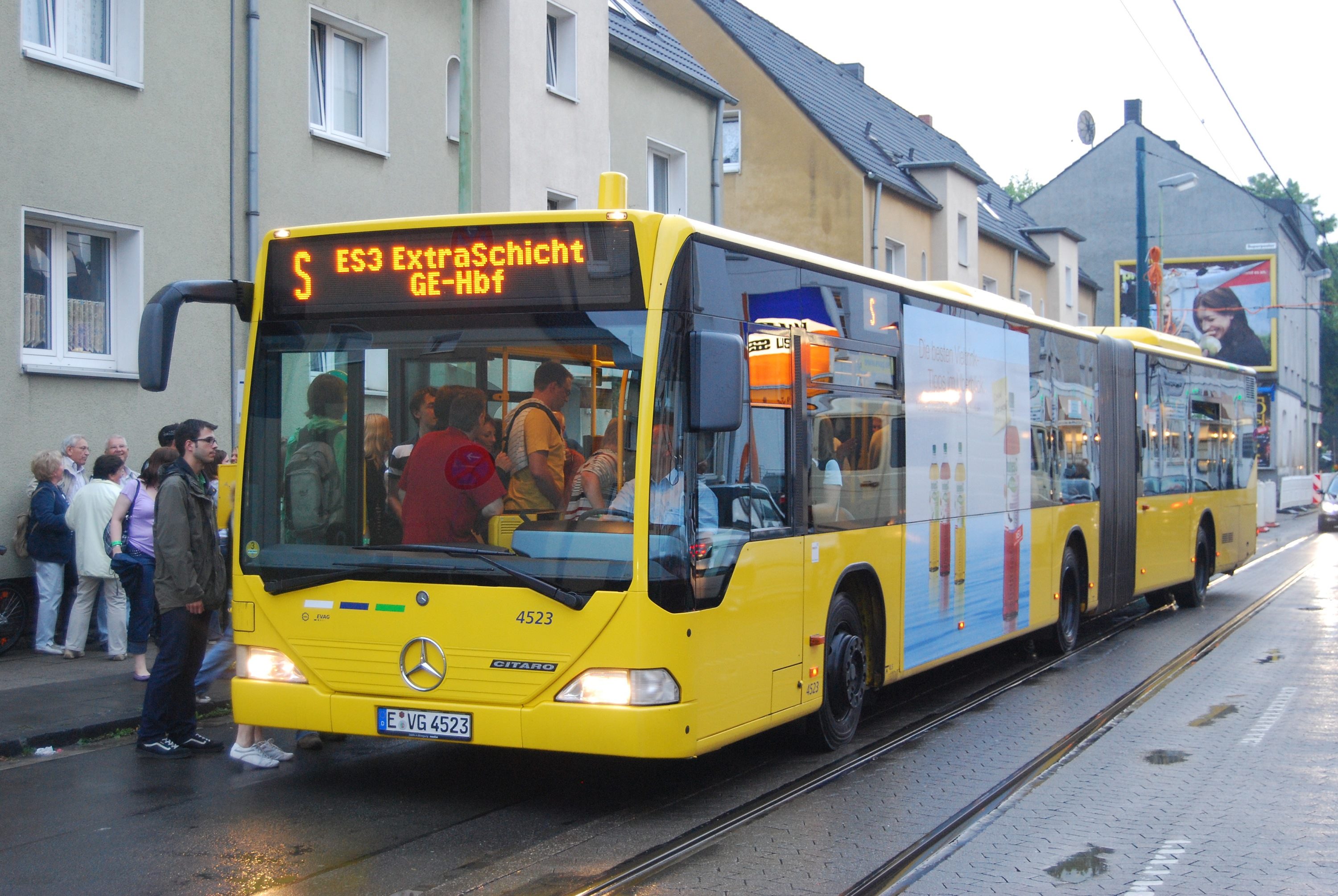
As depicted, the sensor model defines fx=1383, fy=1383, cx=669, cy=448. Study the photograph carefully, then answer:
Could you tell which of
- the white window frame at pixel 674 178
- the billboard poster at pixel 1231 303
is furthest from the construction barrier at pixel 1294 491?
the white window frame at pixel 674 178

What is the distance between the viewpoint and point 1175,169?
204 ft

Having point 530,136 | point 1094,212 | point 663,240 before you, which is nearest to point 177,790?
point 663,240

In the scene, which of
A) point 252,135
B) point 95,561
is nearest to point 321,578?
point 95,561

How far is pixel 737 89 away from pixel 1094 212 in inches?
1430

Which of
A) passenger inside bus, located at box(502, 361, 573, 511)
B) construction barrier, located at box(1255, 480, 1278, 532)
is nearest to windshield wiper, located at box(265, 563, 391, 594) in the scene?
passenger inside bus, located at box(502, 361, 573, 511)

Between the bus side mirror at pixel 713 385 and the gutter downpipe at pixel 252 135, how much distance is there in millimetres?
9219

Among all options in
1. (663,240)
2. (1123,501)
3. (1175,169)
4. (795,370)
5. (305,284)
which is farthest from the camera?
(1175,169)

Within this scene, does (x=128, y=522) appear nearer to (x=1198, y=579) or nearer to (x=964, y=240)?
(x=1198, y=579)

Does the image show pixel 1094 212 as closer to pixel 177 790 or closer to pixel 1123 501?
pixel 1123 501

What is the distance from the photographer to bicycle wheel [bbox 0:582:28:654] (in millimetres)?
11344

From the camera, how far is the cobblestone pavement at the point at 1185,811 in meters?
5.54

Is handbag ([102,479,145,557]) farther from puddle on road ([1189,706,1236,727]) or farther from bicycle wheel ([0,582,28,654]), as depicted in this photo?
puddle on road ([1189,706,1236,727])

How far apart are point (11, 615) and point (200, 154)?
16.1ft

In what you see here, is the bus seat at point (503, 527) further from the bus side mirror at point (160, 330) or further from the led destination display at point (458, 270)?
the bus side mirror at point (160, 330)
